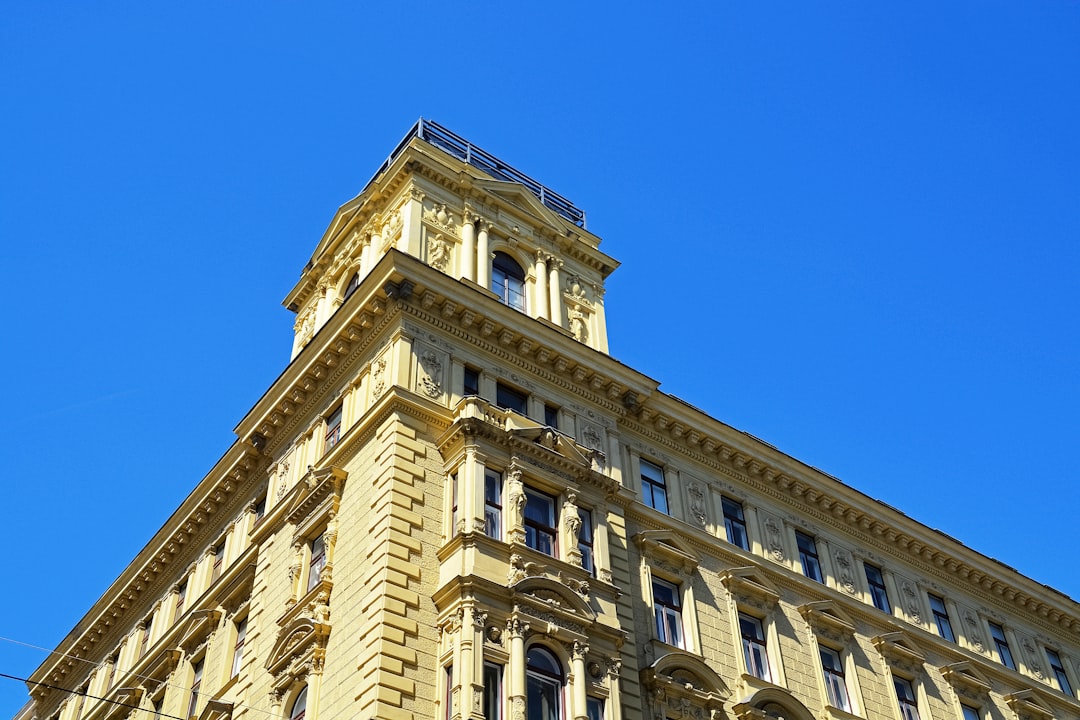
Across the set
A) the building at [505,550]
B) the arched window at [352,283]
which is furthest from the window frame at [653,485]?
the arched window at [352,283]

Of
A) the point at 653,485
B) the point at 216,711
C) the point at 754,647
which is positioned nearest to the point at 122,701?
the point at 216,711

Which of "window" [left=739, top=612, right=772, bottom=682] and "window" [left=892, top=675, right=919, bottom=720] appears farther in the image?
"window" [left=892, top=675, right=919, bottom=720]

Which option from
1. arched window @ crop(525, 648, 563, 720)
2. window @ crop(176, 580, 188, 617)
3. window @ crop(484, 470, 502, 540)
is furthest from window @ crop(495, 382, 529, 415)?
window @ crop(176, 580, 188, 617)

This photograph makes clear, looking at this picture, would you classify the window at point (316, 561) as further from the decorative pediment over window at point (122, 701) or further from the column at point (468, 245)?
the decorative pediment over window at point (122, 701)

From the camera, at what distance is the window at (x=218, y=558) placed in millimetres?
41281

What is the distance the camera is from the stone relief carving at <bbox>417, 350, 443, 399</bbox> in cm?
3403

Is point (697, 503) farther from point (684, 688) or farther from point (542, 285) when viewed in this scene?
point (542, 285)

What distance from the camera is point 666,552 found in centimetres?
3578

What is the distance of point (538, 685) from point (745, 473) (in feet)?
51.2

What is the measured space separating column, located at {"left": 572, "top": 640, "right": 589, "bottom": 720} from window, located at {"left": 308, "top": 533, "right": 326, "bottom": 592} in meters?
7.45

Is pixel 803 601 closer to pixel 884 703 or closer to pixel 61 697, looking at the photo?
pixel 884 703

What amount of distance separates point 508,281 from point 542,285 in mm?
1217

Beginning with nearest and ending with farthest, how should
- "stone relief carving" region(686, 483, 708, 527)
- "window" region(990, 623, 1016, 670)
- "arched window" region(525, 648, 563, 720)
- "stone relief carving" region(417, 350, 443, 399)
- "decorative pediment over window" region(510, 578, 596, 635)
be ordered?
1. "arched window" region(525, 648, 563, 720)
2. "decorative pediment over window" region(510, 578, 596, 635)
3. "stone relief carving" region(417, 350, 443, 399)
4. "stone relief carving" region(686, 483, 708, 527)
5. "window" region(990, 623, 1016, 670)

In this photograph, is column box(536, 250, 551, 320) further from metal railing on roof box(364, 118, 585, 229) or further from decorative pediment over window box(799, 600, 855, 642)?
decorative pediment over window box(799, 600, 855, 642)
